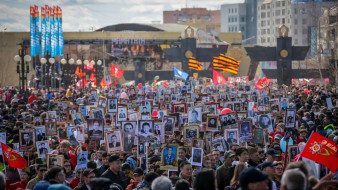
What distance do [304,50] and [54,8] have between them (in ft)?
71.4

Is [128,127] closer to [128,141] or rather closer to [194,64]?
[128,141]

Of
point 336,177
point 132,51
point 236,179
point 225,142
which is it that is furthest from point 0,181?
point 132,51

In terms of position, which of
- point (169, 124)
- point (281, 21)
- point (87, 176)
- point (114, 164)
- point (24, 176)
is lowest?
point (24, 176)

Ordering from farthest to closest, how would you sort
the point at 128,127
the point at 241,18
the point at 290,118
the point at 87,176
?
the point at 241,18
the point at 290,118
the point at 128,127
the point at 87,176

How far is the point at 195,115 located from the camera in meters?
17.6

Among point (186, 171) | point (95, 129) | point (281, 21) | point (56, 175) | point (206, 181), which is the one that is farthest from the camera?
point (281, 21)

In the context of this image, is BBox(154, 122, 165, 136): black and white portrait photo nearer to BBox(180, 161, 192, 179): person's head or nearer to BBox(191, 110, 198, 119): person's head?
BBox(191, 110, 198, 119): person's head

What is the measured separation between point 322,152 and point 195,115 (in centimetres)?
813

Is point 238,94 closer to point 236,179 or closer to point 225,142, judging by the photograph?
point 225,142

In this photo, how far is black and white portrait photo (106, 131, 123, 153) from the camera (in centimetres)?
1253

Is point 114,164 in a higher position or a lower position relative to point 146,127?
lower

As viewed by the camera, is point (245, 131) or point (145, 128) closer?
point (145, 128)

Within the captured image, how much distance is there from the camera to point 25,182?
1041 centimetres

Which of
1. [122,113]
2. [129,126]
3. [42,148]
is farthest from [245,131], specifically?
[122,113]
